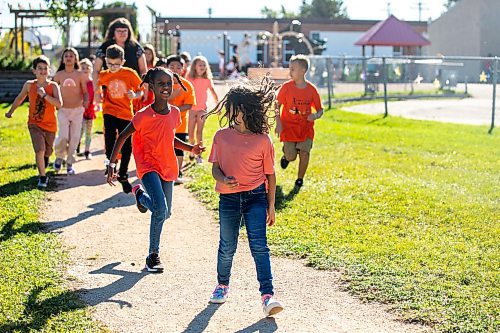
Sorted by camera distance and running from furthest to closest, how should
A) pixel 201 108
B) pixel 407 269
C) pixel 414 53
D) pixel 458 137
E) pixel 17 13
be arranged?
1. pixel 414 53
2. pixel 17 13
3. pixel 458 137
4. pixel 201 108
5. pixel 407 269

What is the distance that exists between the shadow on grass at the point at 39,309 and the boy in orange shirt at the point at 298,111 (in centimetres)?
509

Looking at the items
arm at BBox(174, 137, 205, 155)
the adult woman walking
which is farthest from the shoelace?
the adult woman walking

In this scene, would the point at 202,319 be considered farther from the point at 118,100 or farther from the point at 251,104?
the point at 118,100

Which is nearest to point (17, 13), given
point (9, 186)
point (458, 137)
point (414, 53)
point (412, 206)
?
point (458, 137)

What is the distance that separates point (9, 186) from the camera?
1102cm

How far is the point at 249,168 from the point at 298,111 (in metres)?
5.12

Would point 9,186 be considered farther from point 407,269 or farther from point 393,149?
point 393,149

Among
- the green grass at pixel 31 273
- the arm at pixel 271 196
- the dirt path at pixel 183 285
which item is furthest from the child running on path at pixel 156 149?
the arm at pixel 271 196

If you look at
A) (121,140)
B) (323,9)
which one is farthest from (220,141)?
(323,9)

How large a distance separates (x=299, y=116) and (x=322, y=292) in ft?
16.0

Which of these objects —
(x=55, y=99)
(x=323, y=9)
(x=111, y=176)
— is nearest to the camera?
(x=111, y=176)

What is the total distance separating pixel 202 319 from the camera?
5.79 metres

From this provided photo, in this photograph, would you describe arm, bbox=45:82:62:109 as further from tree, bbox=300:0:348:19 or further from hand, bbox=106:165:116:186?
tree, bbox=300:0:348:19

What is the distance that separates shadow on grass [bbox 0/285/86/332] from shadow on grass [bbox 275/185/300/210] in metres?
3.89
